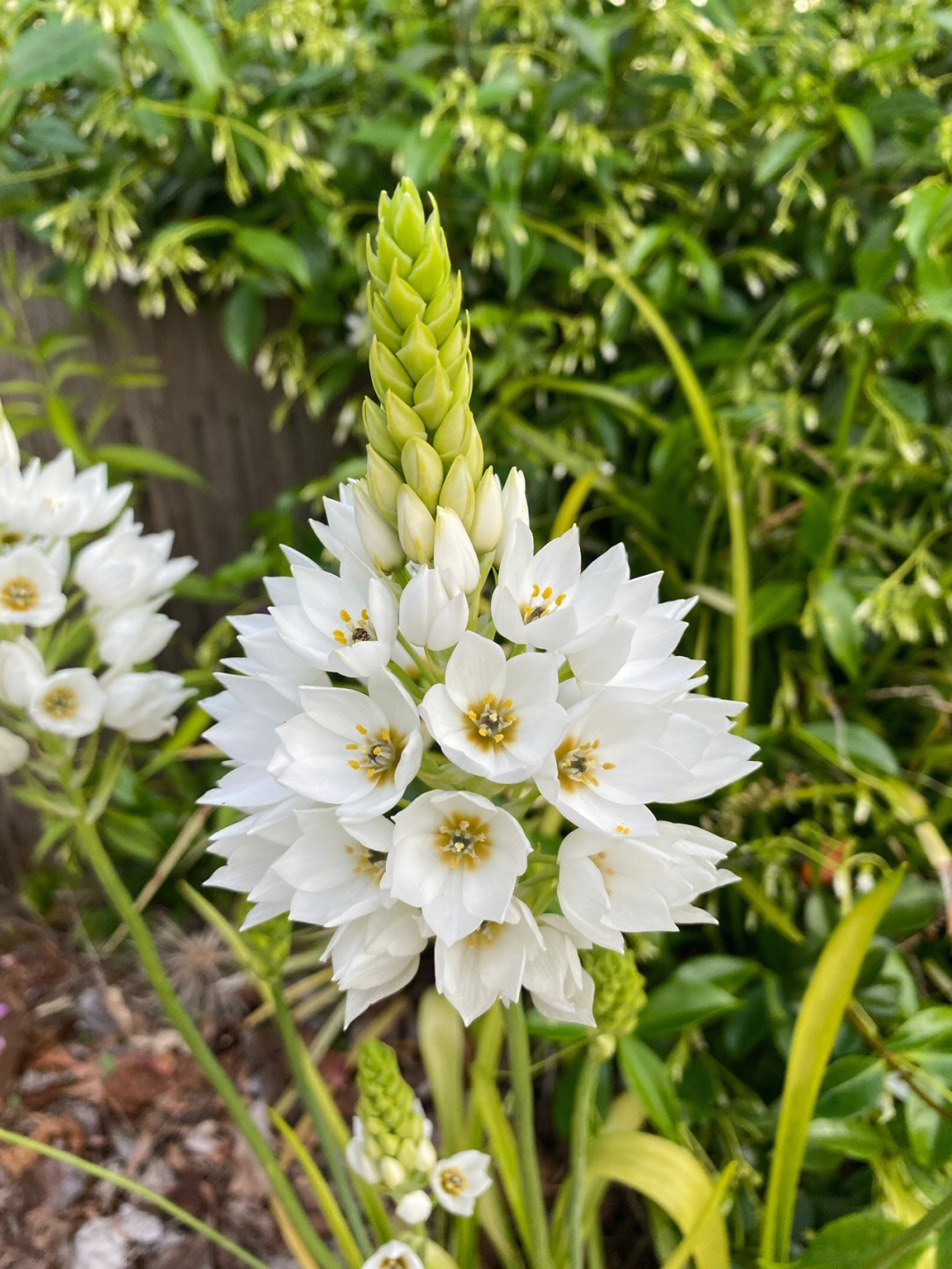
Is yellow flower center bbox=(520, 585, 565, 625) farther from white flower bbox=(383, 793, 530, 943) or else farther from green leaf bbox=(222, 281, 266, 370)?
green leaf bbox=(222, 281, 266, 370)

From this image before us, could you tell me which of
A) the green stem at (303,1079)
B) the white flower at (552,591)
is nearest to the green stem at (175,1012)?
the green stem at (303,1079)

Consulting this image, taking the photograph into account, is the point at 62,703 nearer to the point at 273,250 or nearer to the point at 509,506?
the point at 509,506

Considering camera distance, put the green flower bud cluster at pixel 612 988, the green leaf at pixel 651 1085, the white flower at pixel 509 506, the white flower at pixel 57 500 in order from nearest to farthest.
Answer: the white flower at pixel 509 506
the green flower bud cluster at pixel 612 988
the white flower at pixel 57 500
the green leaf at pixel 651 1085

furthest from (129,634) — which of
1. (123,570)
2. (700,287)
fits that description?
(700,287)

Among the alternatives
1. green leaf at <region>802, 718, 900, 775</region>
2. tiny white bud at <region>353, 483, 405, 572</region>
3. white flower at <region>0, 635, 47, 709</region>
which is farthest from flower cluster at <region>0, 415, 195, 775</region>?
green leaf at <region>802, 718, 900, 775</region>

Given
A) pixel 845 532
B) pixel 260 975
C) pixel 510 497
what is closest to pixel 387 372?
pixel 510 497

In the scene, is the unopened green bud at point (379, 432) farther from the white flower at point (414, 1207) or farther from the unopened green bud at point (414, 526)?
the white flower at point (414, 1207)
